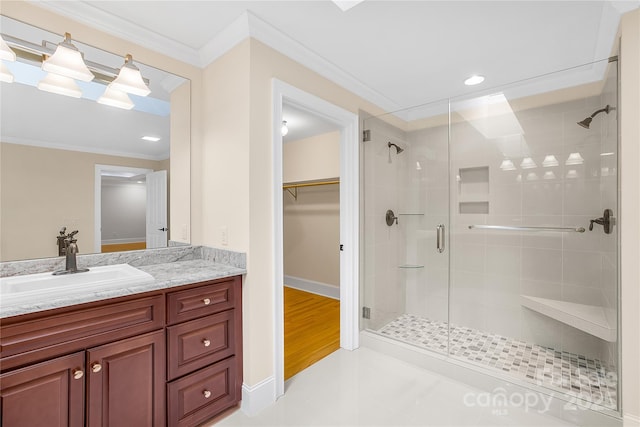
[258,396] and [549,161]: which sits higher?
[549,161]

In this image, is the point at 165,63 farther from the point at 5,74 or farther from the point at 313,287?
the point at 313,287

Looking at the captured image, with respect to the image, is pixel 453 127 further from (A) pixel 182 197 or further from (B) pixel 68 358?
(B) pixel 68 358

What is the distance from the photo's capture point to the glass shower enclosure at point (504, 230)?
220 centimetres

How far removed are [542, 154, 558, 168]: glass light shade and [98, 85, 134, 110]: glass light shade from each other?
3292mm

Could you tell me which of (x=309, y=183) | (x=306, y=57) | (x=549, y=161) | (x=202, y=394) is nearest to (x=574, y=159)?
(x=549, y=161)

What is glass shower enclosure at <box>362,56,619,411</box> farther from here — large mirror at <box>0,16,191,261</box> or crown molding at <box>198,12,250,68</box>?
large mirror at <box>0,16,191,261</box>

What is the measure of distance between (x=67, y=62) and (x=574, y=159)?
358cm

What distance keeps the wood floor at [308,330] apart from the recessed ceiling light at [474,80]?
2.72 m

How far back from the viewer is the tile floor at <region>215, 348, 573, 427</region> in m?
1.78

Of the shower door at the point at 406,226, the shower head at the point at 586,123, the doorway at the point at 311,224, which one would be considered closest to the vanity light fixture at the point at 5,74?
the doorway at the point at 311,224

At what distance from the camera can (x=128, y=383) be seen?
143 centimetres
